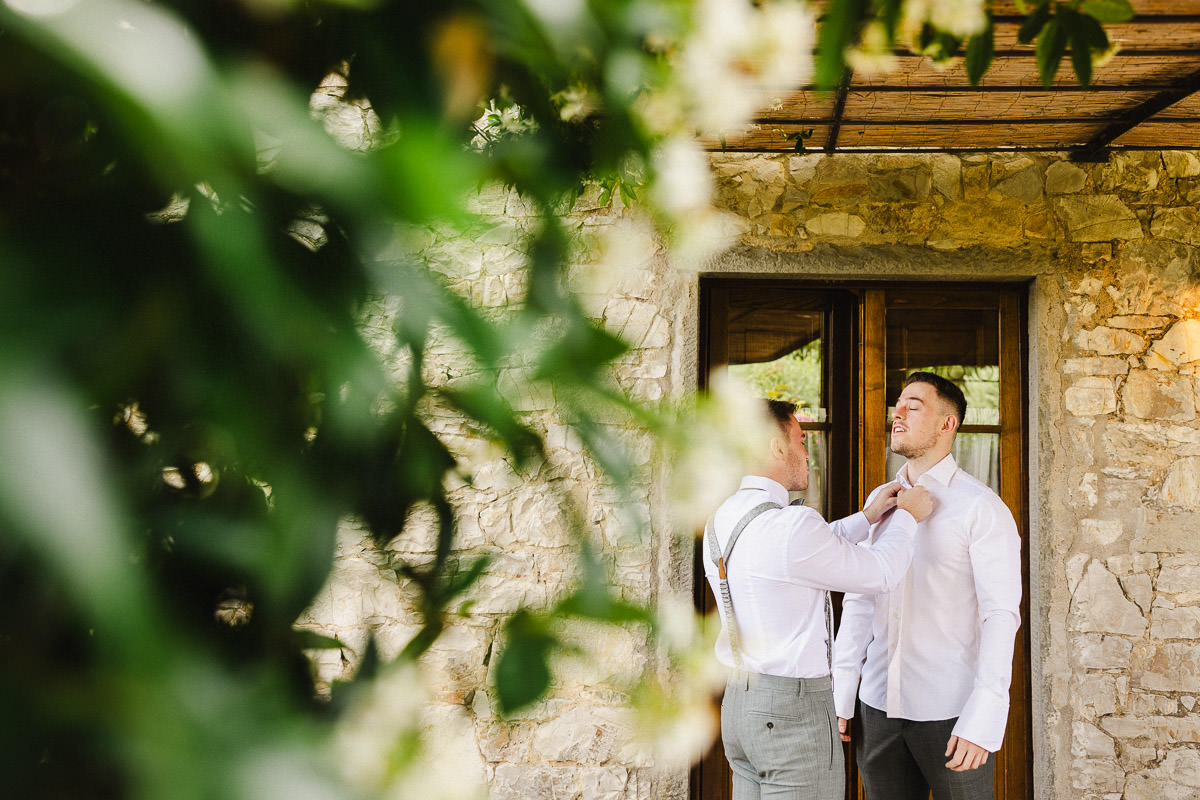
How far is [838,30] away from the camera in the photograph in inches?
12.8

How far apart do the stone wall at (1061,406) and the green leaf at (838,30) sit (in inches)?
103

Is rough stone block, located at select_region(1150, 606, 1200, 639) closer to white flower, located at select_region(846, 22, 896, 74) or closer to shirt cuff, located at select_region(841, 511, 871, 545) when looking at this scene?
shirt cuff, located at select_region(841, 511, 871, 545)

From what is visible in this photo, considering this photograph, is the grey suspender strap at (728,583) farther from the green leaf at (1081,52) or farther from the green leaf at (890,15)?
the green leaf at (890,15)

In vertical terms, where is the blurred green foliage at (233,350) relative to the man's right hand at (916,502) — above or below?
above

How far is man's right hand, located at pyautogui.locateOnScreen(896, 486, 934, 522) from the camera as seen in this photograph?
2559 millimetres

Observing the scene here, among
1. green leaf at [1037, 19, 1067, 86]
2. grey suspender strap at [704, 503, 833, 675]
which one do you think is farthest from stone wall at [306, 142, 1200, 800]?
green leaf at [1037, 19, 1067, 86]

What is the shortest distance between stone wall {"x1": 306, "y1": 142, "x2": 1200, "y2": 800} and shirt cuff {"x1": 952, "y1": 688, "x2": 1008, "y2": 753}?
821mm

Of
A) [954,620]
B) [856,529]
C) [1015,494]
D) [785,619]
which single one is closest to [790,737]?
[785,619]

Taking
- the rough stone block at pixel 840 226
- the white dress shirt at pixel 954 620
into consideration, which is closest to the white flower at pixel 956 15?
the white dress shirt at pixel 954 620

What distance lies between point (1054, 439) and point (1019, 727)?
1.10 metres

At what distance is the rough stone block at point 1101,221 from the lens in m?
3.14

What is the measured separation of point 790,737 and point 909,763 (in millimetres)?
489

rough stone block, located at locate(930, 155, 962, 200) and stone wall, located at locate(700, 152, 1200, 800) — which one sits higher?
rough stone block, located at locate(930, 155, 962, 200)

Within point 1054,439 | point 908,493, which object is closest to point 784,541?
point 908,493
